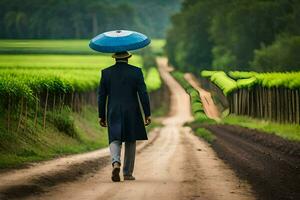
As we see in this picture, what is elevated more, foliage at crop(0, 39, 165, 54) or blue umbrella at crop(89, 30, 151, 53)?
foliage at crop(0, 39, 165, 54)

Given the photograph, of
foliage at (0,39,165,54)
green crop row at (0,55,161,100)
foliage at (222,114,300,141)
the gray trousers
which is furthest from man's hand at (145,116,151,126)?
foliage at (0,39,165,54)

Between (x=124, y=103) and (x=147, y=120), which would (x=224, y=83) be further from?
(x=124, y=103)

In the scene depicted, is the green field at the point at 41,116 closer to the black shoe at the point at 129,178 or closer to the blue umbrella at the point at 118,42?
the black shoe at the point at 129,178

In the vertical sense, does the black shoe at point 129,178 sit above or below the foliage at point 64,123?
below

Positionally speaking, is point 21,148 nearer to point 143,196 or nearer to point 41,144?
point 41,144

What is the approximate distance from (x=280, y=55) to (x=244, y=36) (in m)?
6.49

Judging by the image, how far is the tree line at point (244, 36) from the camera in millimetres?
46281

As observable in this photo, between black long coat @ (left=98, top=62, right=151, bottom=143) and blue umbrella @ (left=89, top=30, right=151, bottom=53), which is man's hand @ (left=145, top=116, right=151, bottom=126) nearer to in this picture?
black long coat @ (left=98, top=62, right=151, bottom=143)

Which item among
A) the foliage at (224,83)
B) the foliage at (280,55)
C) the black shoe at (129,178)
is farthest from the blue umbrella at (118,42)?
the foliage at (280,55)

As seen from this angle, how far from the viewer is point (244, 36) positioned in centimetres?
5869

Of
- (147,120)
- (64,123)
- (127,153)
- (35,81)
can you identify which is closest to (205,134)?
(64,123)

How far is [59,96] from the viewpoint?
39.5 m

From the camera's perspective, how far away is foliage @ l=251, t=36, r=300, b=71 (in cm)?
5270

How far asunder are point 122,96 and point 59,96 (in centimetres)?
2324
